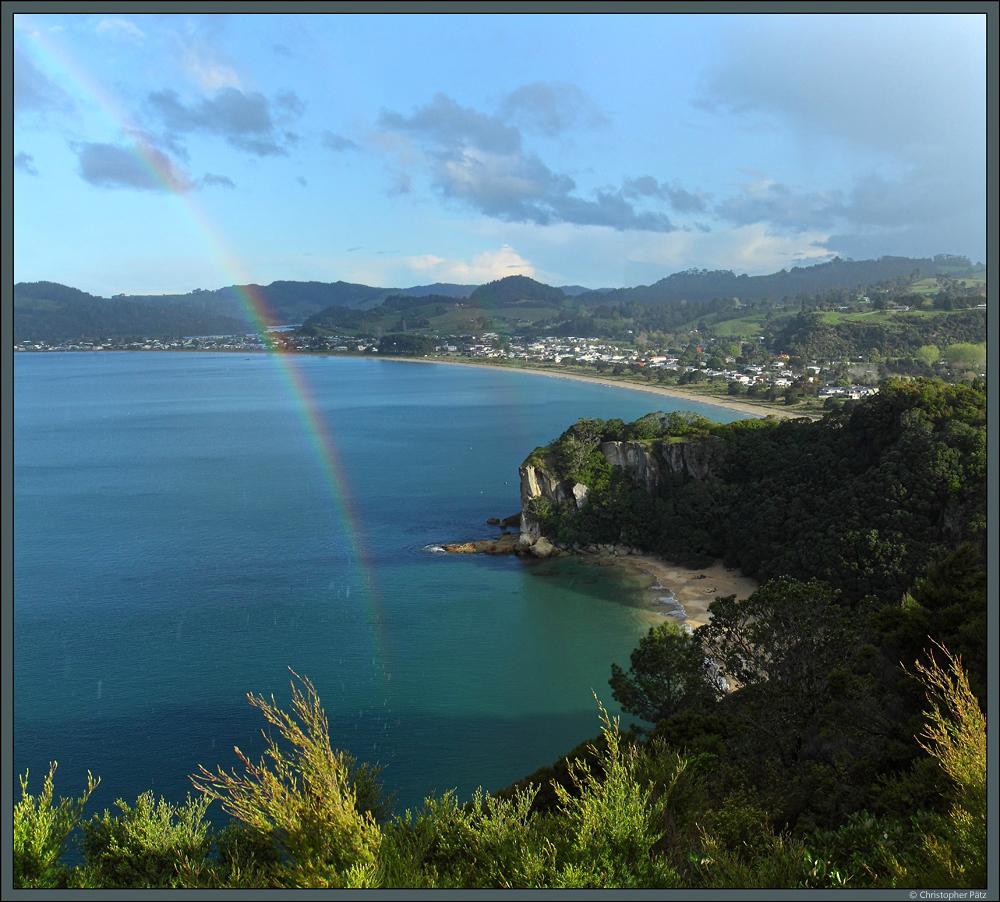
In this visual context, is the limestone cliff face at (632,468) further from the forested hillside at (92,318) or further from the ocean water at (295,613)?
the forested hillside at (92,318)

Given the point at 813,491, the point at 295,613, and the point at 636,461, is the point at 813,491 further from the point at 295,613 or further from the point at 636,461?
the point at 295,613

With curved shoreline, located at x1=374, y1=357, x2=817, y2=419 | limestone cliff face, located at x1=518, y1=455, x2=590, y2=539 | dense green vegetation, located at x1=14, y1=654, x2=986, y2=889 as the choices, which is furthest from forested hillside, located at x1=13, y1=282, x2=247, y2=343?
dense green vegetation, located at x1=14, y1=654, x2=986, y2=889

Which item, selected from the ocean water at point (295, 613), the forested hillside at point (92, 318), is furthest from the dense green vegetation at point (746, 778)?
the forested hillside at point (92, 318)

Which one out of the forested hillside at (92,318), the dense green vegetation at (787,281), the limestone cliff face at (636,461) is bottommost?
the limestone cliff face at (636,461)

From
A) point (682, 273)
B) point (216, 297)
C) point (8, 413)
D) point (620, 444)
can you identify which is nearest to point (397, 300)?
point (216, 297)

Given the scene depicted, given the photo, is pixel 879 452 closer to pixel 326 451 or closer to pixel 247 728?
pixel 247 728

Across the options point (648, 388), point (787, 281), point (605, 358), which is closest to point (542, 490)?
point (648, 388)

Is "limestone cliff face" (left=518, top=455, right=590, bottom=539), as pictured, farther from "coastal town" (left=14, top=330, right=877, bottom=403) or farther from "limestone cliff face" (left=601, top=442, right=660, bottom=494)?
"coastal town" (left=14, top=330, right=877, bottom=403)
